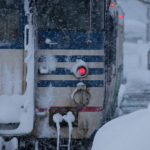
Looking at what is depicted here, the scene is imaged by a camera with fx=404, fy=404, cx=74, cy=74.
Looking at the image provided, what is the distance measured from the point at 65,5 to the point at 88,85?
1.03 metres

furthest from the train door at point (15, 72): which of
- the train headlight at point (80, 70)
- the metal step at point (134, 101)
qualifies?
the metal step at point (134, 101)

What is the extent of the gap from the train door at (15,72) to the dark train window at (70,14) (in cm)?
26

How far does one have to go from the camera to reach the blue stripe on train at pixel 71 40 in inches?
196

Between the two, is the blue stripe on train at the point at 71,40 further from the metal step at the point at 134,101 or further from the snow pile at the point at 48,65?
the metal step at the point at 134,101

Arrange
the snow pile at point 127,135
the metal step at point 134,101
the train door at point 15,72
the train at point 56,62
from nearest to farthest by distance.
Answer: the snow pile at point 127,135 → the train door at point 15,72 → the train at point 56,62 → the metal step at point 134,101

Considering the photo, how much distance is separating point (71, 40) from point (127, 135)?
2.02 meters

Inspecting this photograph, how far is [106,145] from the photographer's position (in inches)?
132

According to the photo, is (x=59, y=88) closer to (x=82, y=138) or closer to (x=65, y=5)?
(x=82, y=138)

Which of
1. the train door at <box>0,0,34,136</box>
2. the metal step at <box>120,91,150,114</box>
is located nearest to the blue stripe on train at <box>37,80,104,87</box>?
the train door at <box>0,0,34,136</box>

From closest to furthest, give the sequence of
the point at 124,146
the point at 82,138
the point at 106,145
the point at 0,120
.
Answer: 1. the point at 124,146
2. the point at 106,145
3. the point at 0,120
4. the point at 82,138

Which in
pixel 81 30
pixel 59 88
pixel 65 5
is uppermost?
pixel 65 5

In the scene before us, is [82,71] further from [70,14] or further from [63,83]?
[70,14]

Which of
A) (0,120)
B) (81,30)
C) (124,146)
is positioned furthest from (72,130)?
(124,146)

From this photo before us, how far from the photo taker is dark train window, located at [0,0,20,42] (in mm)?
4941
